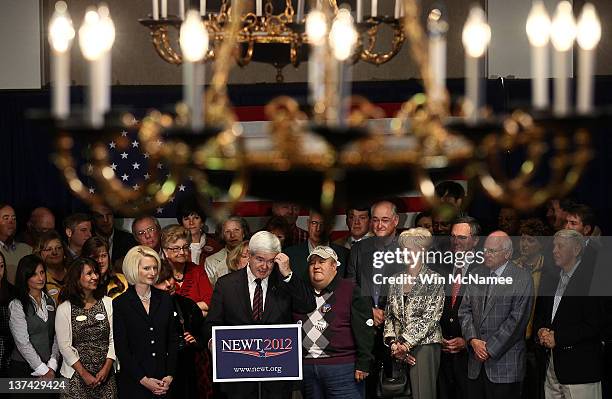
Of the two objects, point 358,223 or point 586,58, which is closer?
point 586,58

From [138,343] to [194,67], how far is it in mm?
5035

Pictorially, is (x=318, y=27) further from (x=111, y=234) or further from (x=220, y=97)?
(x=111, y=234)

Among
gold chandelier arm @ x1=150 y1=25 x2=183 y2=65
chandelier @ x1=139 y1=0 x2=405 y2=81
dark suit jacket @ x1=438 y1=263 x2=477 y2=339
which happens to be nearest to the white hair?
dark suit jacket @ x1=438 y1=263 x2=477 y2=339

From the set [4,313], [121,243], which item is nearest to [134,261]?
[4,313]

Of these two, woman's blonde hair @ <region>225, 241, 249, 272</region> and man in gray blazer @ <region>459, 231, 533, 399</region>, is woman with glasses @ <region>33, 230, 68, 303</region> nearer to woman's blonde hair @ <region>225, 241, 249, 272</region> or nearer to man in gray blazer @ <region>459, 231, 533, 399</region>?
woman's blonde hair @ <region>225, 241, 249, 272</region>

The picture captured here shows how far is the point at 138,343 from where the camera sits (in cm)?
826

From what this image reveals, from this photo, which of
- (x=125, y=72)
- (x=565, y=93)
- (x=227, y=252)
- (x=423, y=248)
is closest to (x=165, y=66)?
(x=125, y=72)

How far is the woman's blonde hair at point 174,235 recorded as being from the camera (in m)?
8.85

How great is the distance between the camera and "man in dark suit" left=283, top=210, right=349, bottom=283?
348 inches

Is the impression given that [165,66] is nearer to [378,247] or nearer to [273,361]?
[378,247]

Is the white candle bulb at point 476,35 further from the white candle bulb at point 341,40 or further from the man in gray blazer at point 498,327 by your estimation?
the man in gray blazer at point 498,327

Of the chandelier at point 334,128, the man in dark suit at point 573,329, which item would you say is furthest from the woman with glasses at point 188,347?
the chandelier at point 334,128

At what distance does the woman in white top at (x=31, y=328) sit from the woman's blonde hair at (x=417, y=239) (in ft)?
7.00

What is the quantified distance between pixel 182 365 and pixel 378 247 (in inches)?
55.0
